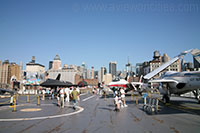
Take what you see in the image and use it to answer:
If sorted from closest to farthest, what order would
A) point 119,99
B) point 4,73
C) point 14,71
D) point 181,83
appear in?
1. point 119,99
2. point 181,83
3. point 4,73
4. point 14,71

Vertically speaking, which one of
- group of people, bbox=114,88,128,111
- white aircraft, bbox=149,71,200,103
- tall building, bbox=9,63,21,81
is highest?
tall building, bbox=9,63,21,81

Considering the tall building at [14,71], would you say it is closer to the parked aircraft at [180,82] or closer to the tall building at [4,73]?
the tall building at [4,73]

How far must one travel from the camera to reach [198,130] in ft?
25.2

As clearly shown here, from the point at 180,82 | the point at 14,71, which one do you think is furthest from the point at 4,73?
the point at 180,82

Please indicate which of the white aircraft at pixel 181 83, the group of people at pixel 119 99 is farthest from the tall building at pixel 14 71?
the white aircraft at pixel 181 83

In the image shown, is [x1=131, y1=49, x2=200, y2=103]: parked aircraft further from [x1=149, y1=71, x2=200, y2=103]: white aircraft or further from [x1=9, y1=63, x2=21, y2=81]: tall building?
[x1=9, y1=63, x2=21, y2=81]: tall building

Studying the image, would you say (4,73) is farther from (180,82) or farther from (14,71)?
(180,82)

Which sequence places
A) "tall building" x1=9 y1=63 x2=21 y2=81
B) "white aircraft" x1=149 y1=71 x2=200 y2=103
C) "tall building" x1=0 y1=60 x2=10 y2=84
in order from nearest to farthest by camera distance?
1. "white aircraft" x1=149 y1=71 x2=200 y2=103
2. "tall building" x1=0 y1=60 x2=10 y2=84
3. "tall building" x1=9 y1=63 x2=21 y2=81

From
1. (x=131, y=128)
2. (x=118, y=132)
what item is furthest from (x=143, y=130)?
(x=118, y=132)

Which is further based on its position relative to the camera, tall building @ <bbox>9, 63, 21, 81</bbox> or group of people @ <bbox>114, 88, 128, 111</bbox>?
tall building @ <bbox>9, 63, 21, 81</bbox>

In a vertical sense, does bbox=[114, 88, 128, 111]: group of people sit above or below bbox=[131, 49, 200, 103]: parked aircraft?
below

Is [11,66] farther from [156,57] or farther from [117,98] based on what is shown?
[117,98]

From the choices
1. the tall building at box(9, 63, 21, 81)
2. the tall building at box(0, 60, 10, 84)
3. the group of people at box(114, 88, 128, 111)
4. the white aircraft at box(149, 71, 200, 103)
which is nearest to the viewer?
the group of people at box(114, 88, 128, 111)

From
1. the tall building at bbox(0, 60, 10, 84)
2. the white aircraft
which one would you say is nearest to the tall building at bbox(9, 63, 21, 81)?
the tall building at bbox(0, 60, 10, 84)
